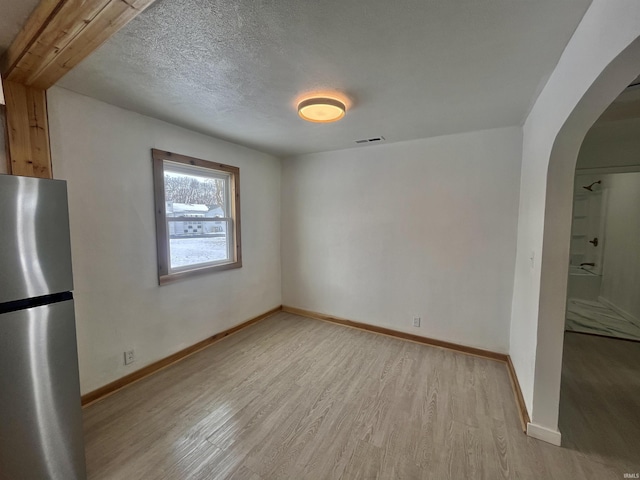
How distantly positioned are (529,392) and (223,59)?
294 centimetres

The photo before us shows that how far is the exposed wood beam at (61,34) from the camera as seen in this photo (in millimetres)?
993

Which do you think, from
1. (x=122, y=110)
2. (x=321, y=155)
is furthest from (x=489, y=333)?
(x=122, y=110)

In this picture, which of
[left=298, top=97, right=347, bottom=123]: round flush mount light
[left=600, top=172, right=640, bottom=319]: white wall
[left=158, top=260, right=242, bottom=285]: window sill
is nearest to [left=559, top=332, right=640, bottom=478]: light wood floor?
[left=600, top=172, right=640, bottom=319]: white wall

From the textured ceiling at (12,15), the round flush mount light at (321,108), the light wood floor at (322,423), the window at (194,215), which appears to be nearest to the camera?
the textured ceiling at (12,15)

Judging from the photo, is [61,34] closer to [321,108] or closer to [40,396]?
[321,108]

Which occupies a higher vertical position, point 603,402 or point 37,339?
point 37,339

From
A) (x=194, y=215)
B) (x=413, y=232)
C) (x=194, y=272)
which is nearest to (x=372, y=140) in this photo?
(x=413, y=232)

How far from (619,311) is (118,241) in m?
6.40

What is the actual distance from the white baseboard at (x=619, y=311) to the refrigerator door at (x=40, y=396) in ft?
19.3

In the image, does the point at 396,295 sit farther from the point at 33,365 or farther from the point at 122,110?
the point at 122,110

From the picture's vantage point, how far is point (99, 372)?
210cm

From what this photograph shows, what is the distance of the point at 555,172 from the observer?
5.09ft

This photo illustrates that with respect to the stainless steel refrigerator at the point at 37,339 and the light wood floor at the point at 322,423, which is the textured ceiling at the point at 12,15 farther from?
the light wood floor at the point at 322,423

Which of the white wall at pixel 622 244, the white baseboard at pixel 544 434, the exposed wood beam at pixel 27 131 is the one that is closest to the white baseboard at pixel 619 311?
the white wall at pixel 622 244
